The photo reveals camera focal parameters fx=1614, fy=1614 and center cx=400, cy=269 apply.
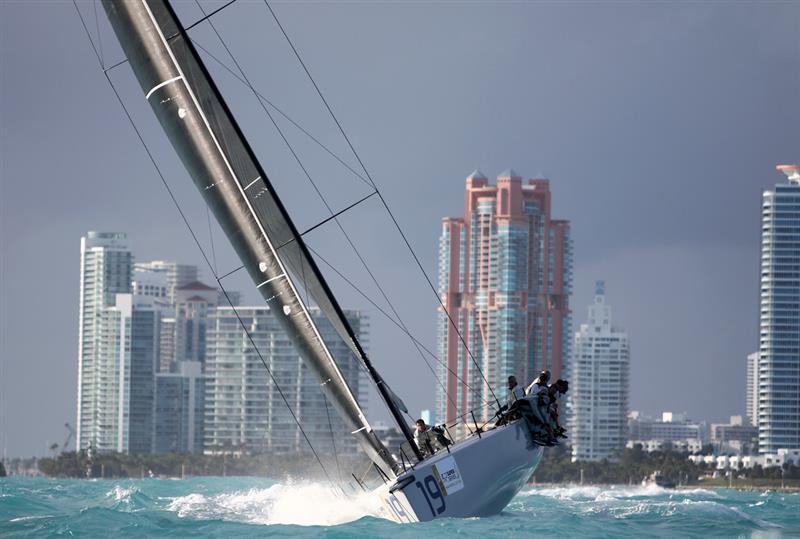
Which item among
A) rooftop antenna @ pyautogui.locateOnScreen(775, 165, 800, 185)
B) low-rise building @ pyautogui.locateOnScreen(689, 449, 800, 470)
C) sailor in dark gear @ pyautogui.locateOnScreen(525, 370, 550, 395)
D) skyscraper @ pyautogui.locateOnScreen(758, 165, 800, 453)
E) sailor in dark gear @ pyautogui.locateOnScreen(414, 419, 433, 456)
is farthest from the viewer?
rooftop antenna @ pyautogui.locateOnScreen(775, 165, 800, 185)

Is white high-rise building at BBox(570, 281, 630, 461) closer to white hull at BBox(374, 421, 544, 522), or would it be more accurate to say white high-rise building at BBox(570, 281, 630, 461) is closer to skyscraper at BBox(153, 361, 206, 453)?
skyscraper at BBox(153, 361, 206, 453)

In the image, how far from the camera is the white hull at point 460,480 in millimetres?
19875

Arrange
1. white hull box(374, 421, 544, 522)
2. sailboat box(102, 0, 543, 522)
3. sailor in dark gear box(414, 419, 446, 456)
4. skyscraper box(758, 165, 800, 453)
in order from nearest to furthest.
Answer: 1. white hull box(374, 421, 544, 522)
2. sailboat box(102, 0, 543, 522)
3. sailor in dark gear box(414, 419, 446, 456)
4. skyscraper box(758, 165, 800, 453)

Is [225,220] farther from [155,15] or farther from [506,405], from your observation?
[506,405]

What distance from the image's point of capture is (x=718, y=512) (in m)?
25.9

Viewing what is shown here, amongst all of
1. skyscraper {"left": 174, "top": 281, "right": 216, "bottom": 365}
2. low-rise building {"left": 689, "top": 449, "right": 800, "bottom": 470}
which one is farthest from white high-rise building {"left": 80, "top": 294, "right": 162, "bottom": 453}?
low-rise building {"left": 689, "top": 449, "right": 800, "bottom": 470}

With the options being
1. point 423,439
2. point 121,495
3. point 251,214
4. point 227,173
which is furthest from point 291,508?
point 121,495

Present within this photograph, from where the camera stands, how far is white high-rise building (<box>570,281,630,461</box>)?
135 m

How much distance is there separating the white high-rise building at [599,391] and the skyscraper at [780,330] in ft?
68.2

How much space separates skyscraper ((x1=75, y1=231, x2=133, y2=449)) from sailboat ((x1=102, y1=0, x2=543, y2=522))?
12199 centimetres

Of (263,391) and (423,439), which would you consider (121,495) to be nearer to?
(423,439)

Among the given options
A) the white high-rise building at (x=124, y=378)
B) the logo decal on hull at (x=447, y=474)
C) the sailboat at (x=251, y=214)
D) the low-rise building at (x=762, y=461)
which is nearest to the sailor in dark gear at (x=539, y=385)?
the sailboat at (x=251, y=214)

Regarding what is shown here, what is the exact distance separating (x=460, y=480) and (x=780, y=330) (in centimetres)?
9925

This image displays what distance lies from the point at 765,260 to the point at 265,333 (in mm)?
43294
